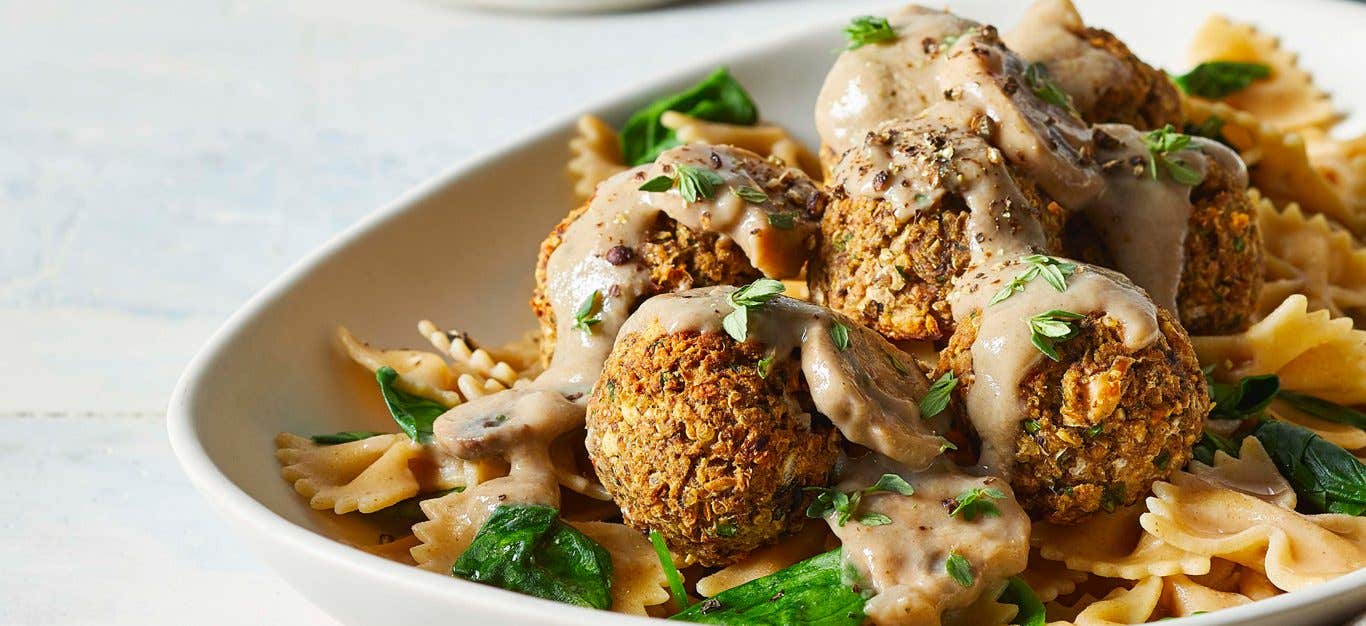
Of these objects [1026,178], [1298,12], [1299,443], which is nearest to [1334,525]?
[1299,443]

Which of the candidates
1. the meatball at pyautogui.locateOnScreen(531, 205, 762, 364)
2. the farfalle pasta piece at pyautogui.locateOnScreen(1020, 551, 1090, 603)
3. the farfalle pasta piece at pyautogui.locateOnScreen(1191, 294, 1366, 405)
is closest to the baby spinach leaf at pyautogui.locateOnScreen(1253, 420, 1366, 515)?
the farfalle pasta piece at pyautogui.locateOnScreen(1191, 294, 1366, 405)

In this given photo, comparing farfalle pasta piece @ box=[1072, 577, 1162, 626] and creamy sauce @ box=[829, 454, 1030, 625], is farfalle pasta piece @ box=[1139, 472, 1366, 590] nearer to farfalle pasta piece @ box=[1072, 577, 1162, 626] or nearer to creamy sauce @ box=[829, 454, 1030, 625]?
farfalle pasta piece @ box=[1072, 577, 1162, 626]

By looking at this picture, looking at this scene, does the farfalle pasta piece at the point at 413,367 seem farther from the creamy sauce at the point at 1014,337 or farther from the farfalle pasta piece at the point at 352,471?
the creamy sauce at the point at 1014,337

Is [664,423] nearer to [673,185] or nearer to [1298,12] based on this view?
[673,185]

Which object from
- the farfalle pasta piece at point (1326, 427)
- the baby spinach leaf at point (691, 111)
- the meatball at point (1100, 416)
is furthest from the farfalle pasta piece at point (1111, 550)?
the baby spinach leaf at point (691, 111)

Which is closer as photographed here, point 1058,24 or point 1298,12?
point 1058,24

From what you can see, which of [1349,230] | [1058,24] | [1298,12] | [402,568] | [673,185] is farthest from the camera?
[1298,12]
